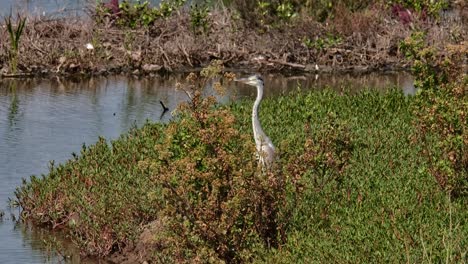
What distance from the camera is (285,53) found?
88.4ft

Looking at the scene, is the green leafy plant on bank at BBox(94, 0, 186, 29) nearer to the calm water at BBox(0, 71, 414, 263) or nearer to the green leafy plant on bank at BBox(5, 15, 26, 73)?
the calm water at BBox(0, 71, 414, 263)

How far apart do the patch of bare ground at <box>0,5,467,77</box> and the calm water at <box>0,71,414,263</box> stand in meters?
0.81

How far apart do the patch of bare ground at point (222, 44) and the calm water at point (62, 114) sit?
81 cm

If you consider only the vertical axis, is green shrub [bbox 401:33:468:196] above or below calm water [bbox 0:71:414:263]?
above

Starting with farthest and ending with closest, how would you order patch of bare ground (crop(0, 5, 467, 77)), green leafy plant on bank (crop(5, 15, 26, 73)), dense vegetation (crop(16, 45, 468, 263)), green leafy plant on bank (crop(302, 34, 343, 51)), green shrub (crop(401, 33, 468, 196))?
green leafy plant on bank (crop(302, 34, 343, 51)), patch of bare ground (crop(0, 5, 467, 77)), green leafy plant on bank (crop(5, 15, 26, 73)), green shrub (crop(401, 33, 468, 196)), dense vegetation (crop(16, 45, 468, 263))

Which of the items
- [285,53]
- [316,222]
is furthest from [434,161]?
[285,53]

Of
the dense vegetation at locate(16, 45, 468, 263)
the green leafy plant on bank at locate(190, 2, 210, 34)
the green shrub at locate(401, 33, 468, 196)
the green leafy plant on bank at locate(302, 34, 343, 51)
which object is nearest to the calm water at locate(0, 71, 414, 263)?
the dense vegetation at locate(16, 45, 468, 263)

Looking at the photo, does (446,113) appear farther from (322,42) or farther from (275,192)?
(322,42)

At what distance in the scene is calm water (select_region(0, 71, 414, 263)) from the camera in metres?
13.7

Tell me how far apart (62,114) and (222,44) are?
6.91m

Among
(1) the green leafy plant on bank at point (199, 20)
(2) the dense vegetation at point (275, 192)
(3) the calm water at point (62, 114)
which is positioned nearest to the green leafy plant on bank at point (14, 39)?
(3) the calm water at point (62, 114)

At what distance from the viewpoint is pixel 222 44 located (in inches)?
1054

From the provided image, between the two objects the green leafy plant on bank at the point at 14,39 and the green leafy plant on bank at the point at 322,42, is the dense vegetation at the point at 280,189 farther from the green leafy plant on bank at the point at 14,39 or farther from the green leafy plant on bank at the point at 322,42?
the green leafy plant on bank at the point at 322,42

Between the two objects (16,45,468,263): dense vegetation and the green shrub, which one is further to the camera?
the green shrub
